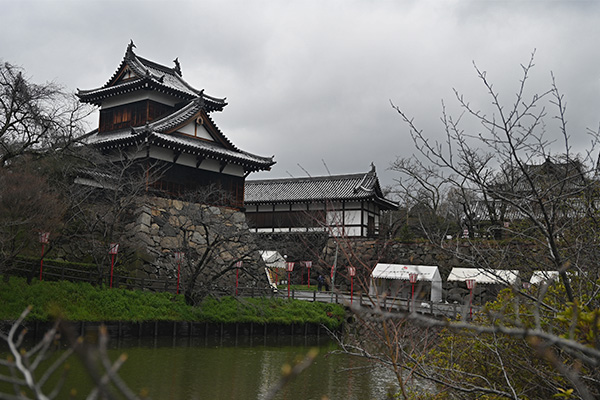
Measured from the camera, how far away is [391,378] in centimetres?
1224

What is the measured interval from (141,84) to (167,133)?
3.33 metres

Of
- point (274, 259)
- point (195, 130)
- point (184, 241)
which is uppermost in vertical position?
point (195, 130)

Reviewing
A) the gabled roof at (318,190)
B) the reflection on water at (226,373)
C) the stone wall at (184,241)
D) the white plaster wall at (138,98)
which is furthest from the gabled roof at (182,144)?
the reflection on water at (226,373)

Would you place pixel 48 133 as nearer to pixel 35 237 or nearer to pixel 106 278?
pixel 35 237

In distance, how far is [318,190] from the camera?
1206 inches

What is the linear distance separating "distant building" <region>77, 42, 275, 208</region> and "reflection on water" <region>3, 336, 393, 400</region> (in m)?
7.72

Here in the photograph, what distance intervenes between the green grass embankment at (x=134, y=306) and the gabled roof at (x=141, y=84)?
938cm

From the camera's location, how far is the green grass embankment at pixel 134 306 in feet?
45.3

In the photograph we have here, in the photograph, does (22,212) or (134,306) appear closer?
(22,212)

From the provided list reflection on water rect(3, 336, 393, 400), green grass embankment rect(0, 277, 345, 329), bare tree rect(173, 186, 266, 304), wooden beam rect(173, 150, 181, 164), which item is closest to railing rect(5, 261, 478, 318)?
green grass embankment rect(0, 277, 345, 329)

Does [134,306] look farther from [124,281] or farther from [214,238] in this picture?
[214,238]

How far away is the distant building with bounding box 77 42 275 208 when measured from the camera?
20.8 meters

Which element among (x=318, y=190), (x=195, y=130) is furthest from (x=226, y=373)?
(x=318, y=190)

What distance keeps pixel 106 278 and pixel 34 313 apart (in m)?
3.68
